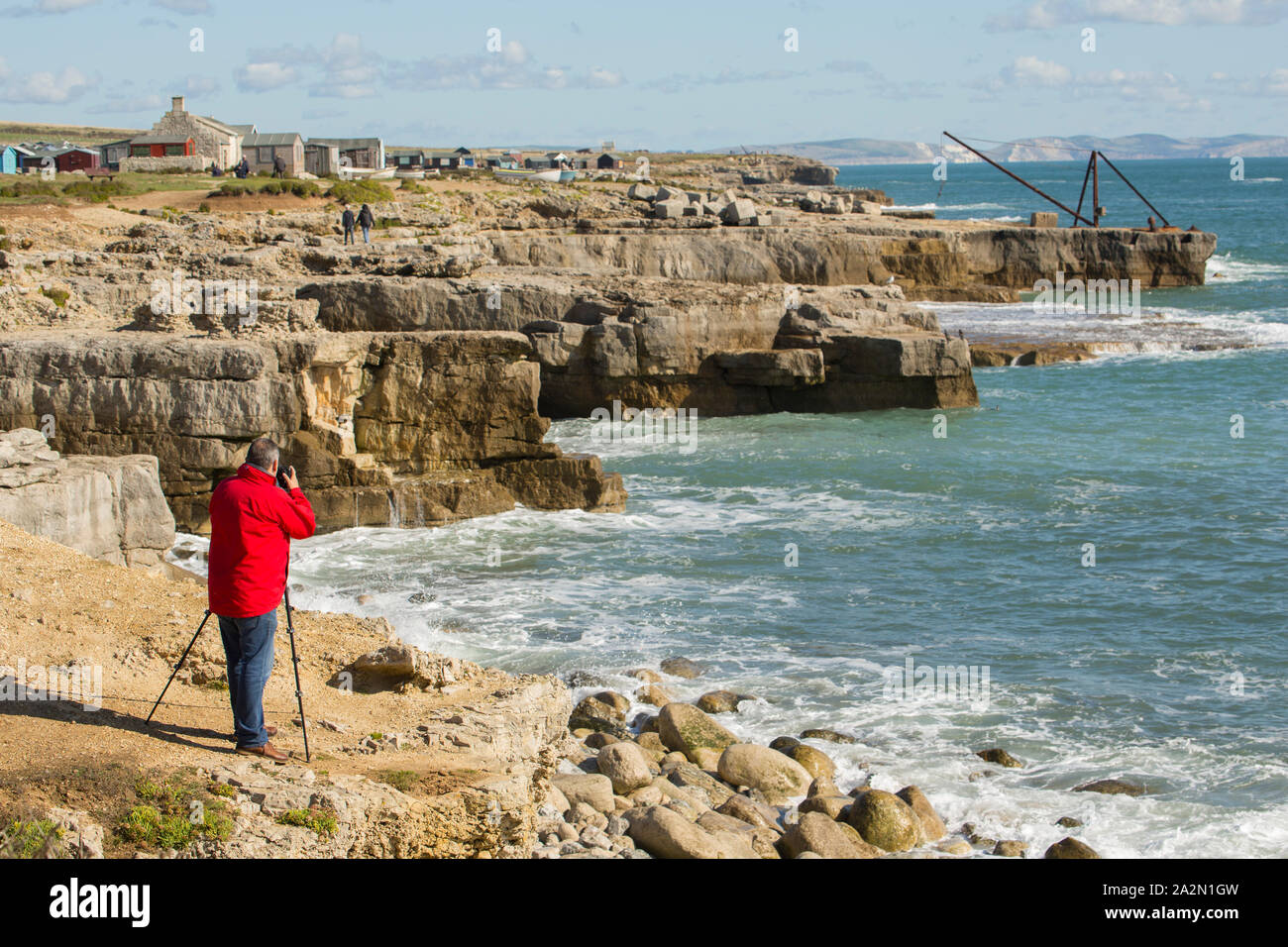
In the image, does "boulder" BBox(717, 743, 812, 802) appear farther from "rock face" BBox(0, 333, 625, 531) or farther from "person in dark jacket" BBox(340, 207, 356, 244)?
"person in dark jacket" BBox(340, 207, 356, 244)

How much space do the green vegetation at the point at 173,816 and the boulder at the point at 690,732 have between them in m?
4.64

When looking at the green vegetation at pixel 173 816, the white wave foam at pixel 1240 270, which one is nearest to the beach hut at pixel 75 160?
the white wave foam at pixel 1240 270

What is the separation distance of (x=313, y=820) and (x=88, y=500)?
724cm

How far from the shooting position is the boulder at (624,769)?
840cm

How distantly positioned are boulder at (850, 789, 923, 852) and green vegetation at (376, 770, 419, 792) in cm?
348

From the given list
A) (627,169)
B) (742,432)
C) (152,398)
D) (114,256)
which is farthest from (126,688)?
(627,169)

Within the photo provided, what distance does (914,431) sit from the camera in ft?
72.5

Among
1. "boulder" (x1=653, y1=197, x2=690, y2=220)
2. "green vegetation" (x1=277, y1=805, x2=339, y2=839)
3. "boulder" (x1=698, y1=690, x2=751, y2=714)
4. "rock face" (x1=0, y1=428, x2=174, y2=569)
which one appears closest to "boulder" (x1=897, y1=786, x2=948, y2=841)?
"boulder" (x1=698, y1=690, x2=751, y2=714)

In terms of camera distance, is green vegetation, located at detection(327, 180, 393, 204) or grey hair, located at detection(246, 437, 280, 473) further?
green vegetation, located at detection(327, 180, 393, 204)

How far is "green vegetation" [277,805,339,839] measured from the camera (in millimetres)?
5535

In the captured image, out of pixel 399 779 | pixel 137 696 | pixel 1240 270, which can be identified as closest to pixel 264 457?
pixel 137 696

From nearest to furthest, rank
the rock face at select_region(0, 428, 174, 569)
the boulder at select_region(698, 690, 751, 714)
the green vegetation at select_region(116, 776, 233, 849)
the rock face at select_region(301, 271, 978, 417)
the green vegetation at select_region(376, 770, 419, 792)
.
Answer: the green vegetation at select_region(116, 776, 233, 849), the green vegetation at select_region(376, 770, 419, 792), the boulder at select_region(698, 690, 751, 714), the rock face at select_region(0, 428, 174, 569), the rock face at select_region(301, 271, 978, 417)

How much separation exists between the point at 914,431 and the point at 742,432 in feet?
10.1
